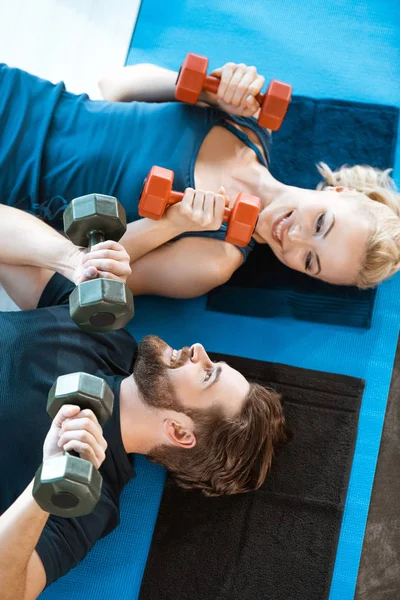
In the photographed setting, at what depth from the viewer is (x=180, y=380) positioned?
2.16m

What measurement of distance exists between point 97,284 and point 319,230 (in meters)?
0.97

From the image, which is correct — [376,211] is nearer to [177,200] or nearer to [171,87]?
[177,200]

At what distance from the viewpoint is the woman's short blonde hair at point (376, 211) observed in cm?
243

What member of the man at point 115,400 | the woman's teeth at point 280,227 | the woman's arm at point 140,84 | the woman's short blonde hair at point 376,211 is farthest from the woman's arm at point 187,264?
the woman's arm at point 140,84

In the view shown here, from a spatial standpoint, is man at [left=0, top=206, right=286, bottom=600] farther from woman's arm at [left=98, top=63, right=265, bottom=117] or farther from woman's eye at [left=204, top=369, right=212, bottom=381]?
woman's arm at [left=98, top=63, right=265, bottom=117]

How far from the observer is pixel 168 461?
231 cm

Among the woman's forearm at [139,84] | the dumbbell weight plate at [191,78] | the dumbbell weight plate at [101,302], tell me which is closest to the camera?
the dumbbell weight plate at [101,302]

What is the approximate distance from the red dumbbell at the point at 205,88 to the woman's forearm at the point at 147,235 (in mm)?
477

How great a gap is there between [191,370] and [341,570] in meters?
1.02

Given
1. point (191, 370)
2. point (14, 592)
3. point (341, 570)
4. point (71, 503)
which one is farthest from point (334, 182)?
point (14, 592)

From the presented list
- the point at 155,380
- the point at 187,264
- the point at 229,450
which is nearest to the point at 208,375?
the point at 155,380

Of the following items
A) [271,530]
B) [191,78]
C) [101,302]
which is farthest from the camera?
[271,530]

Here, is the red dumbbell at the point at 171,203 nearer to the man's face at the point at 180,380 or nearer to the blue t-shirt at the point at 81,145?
the blue t-shirt at the point at 81,145

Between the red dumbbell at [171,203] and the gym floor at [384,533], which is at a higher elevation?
the red dumbbell at [171,203]
